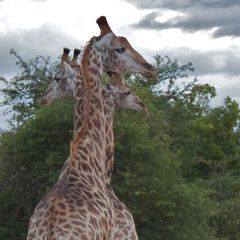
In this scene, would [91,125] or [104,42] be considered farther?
[104,42]

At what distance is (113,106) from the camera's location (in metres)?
9.73

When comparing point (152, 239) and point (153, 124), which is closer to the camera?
point (152, 239)

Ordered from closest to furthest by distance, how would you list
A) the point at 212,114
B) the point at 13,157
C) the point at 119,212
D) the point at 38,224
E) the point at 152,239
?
1. the point at 38,224
2. the point at 119,212
3. the point at 152,239
4. the point at 13,157
5. the point at 212,114

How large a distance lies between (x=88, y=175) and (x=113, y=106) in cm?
145

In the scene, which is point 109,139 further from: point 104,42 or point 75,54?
point 75,54

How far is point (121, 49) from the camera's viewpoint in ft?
30.9

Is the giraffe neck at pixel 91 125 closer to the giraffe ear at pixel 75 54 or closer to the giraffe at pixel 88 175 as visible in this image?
the giraffe at pixel 88 175

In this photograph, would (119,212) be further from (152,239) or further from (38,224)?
(152,239)

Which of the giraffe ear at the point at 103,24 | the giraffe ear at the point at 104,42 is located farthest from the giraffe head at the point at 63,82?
the giraffe ear at the point at 103,24

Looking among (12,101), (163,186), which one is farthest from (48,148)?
(12,101)

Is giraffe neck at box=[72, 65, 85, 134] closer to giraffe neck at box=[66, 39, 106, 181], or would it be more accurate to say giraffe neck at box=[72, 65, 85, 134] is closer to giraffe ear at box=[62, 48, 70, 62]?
giraffe neck at box=[66, 39, 106, 181]

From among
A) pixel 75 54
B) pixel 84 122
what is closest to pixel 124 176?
pixel 75 54

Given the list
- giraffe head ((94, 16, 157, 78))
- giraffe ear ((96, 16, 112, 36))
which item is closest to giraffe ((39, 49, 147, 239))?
giraffe head ((94, 16, 157, 78))

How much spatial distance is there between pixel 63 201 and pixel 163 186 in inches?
440
